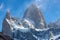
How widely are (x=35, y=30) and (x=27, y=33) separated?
1074 centimetres

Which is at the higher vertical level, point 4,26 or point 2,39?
point 4,26

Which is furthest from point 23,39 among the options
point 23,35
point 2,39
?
point 2,39

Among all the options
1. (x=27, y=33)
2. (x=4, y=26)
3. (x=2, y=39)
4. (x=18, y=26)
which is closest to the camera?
(x=2, y=39)

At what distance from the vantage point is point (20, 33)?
177875 mm

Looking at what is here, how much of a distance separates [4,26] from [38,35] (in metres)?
31.9

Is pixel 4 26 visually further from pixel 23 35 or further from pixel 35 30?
pixel 35 30

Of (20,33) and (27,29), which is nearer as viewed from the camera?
(20,33)

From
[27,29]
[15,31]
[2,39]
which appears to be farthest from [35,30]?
[2,39]

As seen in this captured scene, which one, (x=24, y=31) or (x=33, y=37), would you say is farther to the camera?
(x=24, y=31)

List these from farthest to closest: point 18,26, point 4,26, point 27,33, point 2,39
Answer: point 18,26 < point 27,33 < point 4,26 < point 2,39

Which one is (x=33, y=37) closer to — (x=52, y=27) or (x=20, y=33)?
(x=20, y=33)

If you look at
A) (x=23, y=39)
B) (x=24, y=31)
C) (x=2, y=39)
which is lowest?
(x=2, y=39)

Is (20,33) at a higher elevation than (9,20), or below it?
below

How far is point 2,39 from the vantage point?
9.77 ft
